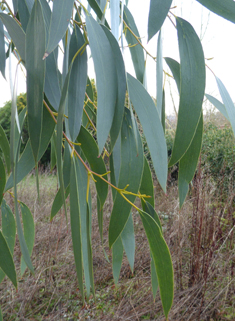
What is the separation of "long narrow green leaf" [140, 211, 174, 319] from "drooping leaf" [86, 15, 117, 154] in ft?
0.65

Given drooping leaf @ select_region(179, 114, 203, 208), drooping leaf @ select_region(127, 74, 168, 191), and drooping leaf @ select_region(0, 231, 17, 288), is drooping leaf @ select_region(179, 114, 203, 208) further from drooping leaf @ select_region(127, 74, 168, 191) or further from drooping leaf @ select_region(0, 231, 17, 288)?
drooping leaf @ select_region(0, 231, 17, 288)

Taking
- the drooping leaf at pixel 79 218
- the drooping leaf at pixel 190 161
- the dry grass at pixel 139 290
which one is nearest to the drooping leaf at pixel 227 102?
the drooping leaf at pixel 190 161

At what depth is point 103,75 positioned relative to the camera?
339 mm

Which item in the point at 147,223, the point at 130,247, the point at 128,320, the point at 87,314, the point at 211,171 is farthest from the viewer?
the point at 211,171

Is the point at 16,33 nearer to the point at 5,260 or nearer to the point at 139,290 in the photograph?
the point at 5,260

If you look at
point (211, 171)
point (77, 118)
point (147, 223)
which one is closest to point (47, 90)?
point (77, 118)

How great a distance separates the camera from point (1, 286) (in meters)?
1.25

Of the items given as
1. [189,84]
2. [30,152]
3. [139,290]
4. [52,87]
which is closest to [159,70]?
[189,84]

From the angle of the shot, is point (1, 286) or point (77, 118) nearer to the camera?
point (77, 118)

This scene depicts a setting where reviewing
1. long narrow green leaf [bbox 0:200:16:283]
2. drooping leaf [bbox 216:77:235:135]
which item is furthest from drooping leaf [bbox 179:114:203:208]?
long narrow green leaf [bbox 0:200:16:283]

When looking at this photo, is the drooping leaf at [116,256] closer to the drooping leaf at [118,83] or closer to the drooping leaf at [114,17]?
the drooping leaf at [118,83]

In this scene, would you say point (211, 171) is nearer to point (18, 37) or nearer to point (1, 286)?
point (1, 286)

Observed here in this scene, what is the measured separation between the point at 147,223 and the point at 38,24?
13.3 inches

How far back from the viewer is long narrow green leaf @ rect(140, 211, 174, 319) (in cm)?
43
